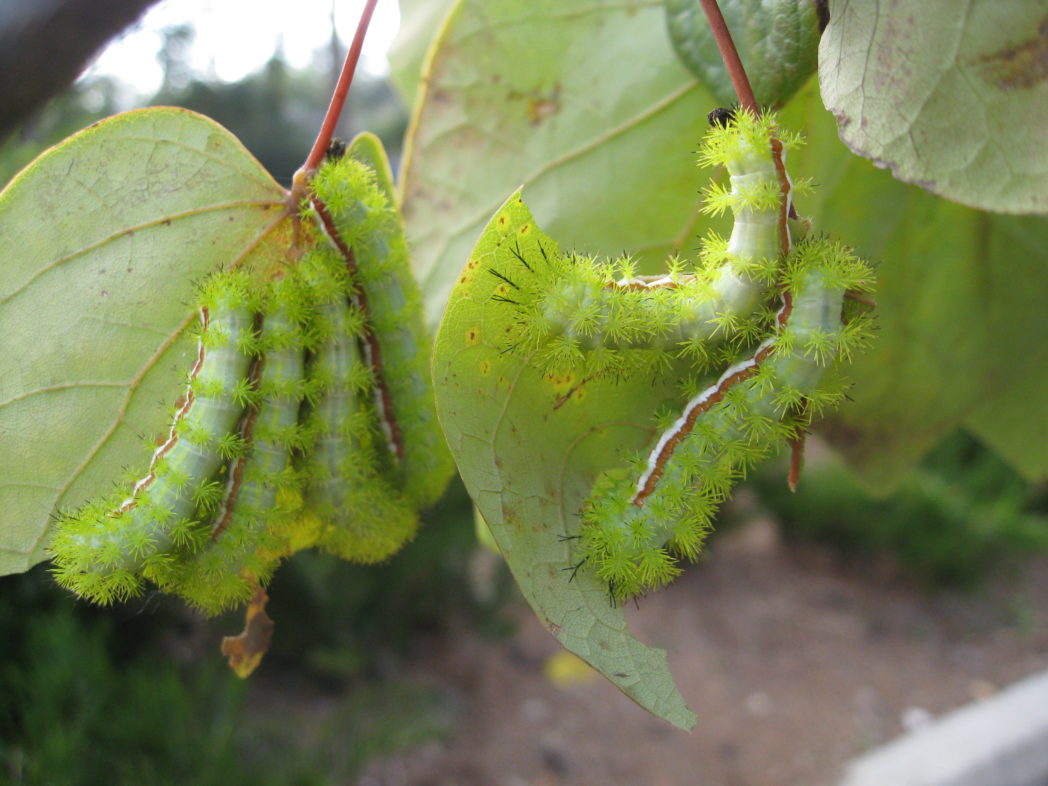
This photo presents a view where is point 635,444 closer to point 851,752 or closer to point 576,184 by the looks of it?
point 576,184

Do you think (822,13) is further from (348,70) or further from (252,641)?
(252,641)

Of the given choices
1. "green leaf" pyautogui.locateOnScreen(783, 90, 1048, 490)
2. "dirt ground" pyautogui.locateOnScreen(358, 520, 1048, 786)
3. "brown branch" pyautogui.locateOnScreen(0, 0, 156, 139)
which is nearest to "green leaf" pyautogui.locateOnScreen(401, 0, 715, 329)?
"green leaf" pyautogui.locateOnScreen(783, 90, 1048, 490)

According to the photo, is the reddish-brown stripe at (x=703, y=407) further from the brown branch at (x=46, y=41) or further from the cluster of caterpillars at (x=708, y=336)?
the brown branch at (x=46, y=41)

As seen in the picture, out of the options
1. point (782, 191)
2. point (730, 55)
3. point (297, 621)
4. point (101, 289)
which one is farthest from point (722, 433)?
point (297, 621)

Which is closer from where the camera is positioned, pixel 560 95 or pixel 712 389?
pixel 712 389

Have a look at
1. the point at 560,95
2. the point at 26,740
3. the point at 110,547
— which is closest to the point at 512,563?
the point at 110,547

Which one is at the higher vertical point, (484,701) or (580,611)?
(580,611)
